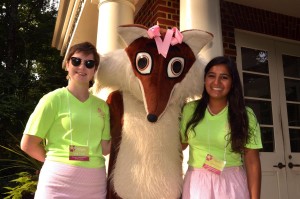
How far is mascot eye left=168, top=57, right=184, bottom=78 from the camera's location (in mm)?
2148

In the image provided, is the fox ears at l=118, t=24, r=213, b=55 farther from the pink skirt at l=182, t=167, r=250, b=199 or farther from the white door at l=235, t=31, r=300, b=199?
the white door at l=235, t=31, r=300, b=199

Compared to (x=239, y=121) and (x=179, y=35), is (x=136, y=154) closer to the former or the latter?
(x=239, y=121)

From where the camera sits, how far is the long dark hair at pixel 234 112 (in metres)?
1.92

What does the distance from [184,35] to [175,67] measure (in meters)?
0.23

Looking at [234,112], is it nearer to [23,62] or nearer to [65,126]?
Result: [65,126]

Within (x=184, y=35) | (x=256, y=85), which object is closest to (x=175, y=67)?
(x=184, y=35)

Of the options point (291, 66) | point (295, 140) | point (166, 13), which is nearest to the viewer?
point (166, 13)

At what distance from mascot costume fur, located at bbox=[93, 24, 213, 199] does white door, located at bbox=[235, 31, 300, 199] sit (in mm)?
2438

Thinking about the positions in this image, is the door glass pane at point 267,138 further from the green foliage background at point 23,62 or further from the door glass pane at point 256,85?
the green foliage background at point 23,62

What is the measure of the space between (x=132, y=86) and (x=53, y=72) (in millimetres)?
10987

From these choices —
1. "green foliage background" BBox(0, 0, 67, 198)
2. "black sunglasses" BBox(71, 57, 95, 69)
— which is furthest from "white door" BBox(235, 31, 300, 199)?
"green foliage background" BBox(0, 0, 67, 198)

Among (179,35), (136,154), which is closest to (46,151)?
(136,154)

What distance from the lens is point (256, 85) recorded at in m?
4.51

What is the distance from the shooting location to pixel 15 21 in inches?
475
